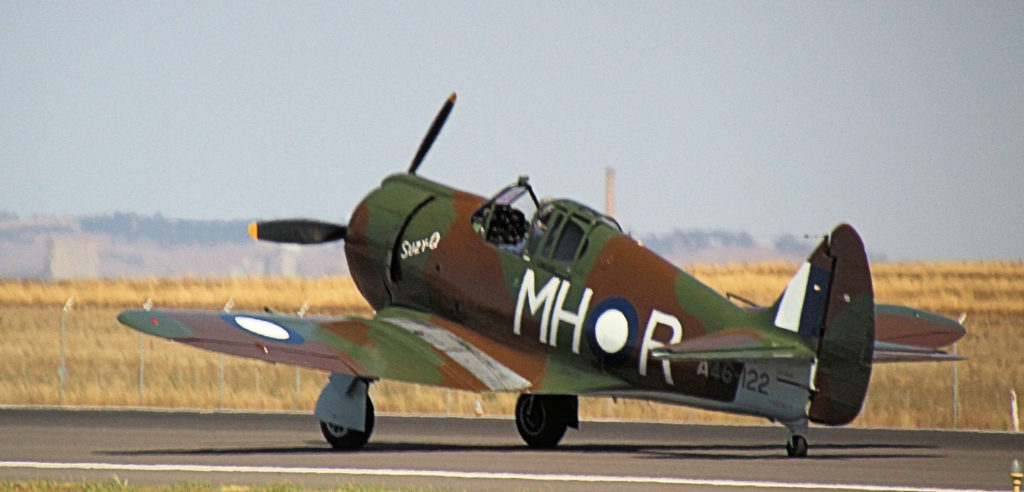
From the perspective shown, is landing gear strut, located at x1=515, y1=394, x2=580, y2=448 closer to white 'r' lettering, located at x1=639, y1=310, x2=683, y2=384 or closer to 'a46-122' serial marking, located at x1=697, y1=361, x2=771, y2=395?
white 'r' lettering, located at x1=639, y1=310, x2=683, y2=384

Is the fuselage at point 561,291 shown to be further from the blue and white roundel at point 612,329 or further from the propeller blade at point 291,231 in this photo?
the propeller blade at point 291,231

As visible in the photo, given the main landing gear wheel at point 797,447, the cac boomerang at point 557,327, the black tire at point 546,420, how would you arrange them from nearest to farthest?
the cac boomerang at point 557,327
the main landing gear wheel at point 797,447
the black tire at point 546,420

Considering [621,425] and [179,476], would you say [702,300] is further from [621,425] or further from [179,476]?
[621,425]

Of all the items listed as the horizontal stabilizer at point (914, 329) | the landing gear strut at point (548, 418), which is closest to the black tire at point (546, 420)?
the landing gear strut at point (548, 418)

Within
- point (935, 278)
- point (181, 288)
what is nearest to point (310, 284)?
point (181, 288)

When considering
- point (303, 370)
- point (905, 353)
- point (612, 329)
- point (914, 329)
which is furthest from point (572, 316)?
point (303, 370)

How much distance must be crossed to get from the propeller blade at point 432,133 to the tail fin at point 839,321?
9.93 m

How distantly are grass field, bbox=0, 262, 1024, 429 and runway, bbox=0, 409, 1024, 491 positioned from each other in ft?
12.5

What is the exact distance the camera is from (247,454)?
21172mm

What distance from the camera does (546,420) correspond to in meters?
22.0

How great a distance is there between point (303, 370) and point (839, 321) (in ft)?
88.4

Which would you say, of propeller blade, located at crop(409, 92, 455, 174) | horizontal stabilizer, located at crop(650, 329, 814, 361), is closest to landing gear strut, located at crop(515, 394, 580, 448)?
horizontal stabilizer, located at crop(650, 329, 814, 361)

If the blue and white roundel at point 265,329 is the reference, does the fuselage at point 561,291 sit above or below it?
above

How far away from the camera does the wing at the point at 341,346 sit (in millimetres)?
20250
